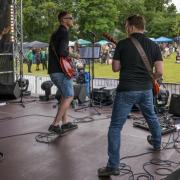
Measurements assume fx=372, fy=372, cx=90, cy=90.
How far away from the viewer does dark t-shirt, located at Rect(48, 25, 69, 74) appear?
543 cm

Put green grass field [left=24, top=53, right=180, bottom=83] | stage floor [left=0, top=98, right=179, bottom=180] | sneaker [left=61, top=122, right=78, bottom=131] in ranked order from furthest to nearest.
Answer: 1. green grass field [left=24, top=53, right=180, bottom=83]
2. sneaker [left=61, top=122, right=78, bottom=131]
3. stage floor [left=0, top=98, right=179, bottom=180]

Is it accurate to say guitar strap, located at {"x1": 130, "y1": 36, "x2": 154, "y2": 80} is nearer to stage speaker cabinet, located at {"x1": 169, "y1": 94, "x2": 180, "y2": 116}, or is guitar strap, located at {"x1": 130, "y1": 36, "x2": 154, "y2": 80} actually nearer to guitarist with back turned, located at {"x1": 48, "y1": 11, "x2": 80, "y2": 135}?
guitarist with back turned, located at {"x1": 48, "y1": 11, "x2": 80, "y2": 135}

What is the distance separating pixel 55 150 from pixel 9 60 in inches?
221

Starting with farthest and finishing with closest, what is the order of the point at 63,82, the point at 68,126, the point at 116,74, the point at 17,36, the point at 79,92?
1. the point at 116,74
2. the point at 17,36
3. the point at 79,92
4. the point at 68,126
5. the point at 63,82

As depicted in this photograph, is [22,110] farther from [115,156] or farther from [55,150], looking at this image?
[115,156]

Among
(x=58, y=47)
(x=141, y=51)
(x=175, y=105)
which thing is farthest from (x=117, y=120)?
(x=175, y=105)

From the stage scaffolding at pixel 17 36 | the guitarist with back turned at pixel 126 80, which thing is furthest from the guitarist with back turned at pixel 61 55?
the stage scaffolding at pixel 17 36

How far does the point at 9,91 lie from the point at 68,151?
483 cm

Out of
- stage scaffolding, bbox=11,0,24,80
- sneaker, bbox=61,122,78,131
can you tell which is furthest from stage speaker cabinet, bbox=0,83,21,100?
sneaker, bbox=61,122,78,131

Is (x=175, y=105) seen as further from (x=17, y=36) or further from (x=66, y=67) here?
(x=17, y=36)

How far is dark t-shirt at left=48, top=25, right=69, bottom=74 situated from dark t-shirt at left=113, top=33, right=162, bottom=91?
5.29 feet

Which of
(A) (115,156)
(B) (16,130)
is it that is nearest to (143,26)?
(A) (115,156)

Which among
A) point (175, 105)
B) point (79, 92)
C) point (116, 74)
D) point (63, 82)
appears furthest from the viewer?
point (116, 74)

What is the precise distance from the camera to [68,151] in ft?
16.2
